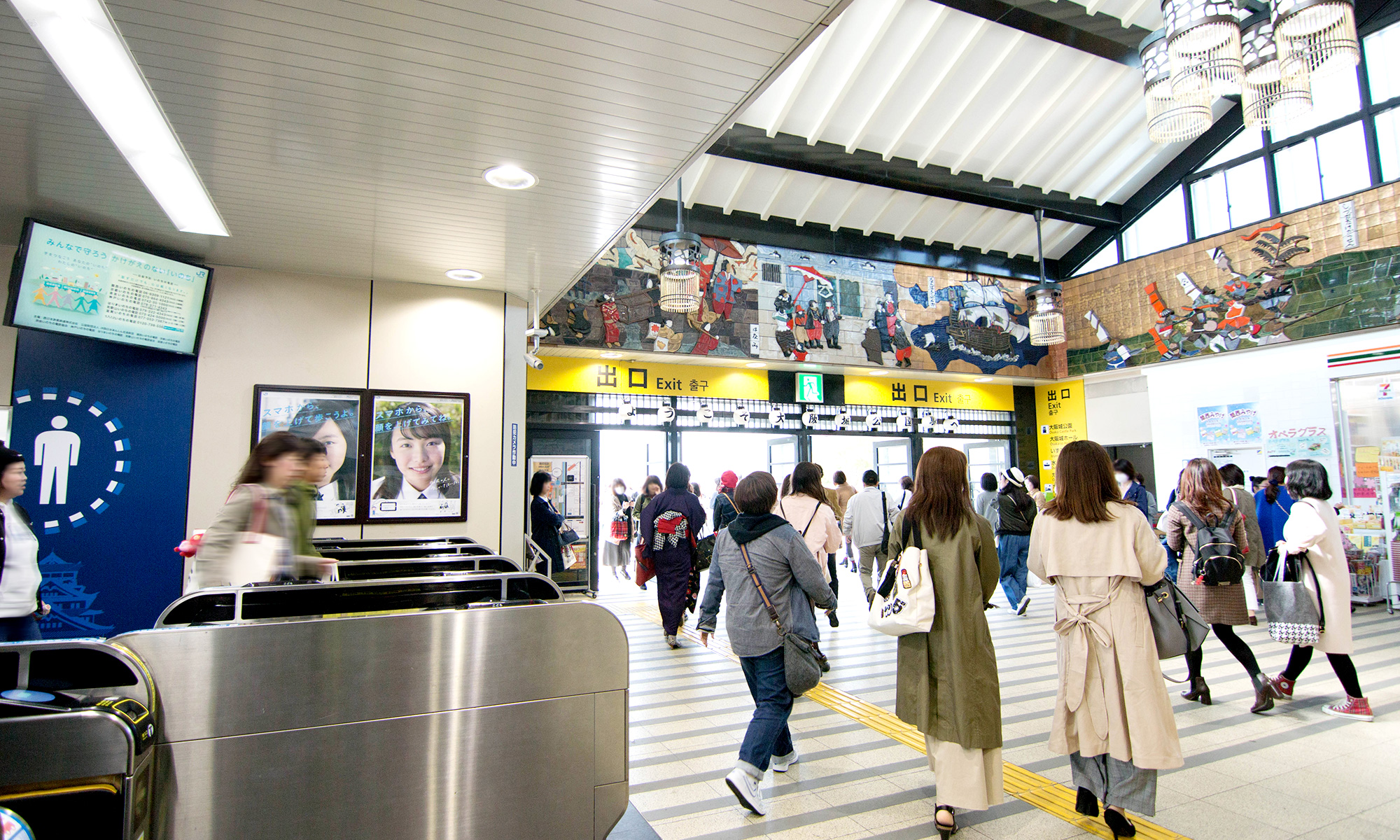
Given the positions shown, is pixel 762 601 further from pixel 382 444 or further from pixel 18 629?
pixel 382 444

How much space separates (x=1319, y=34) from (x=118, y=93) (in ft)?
22.2

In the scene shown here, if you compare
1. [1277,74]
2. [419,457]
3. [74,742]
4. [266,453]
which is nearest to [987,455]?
[1277,74]

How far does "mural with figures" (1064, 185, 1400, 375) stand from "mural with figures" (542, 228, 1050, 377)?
3.91 ft

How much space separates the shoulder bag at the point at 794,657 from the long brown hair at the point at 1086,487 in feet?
3.82

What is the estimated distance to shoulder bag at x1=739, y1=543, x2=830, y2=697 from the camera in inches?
119

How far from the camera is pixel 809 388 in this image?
36.7ft

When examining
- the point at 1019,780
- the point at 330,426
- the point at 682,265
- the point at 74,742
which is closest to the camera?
the point at 74,742

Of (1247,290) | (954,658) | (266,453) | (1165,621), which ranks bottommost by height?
(954,658)

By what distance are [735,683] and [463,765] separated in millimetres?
3299

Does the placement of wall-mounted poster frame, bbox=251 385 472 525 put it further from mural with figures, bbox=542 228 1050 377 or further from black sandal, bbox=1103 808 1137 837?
black sandal, bbox=1103 808 1137 837

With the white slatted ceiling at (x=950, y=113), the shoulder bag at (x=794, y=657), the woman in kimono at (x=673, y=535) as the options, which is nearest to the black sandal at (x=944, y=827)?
the shoulder bag at (x=794, y=657)

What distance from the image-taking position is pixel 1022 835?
2.73m

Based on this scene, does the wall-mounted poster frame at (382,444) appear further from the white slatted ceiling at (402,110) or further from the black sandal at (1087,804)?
the black sandal at (1087,804)

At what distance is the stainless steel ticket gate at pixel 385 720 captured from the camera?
5.84 ft
